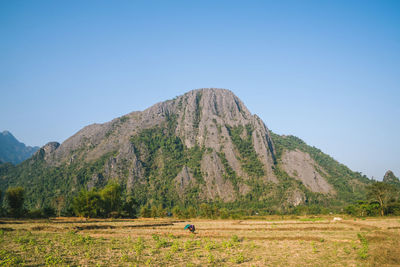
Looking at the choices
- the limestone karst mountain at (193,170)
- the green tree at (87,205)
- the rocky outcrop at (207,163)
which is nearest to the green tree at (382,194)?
the limestone karst mountain at (193,170)

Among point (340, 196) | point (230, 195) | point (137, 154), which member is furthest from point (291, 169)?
point (137, 154)

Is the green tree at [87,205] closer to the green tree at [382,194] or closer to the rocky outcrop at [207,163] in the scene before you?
the green tree at [382,194]

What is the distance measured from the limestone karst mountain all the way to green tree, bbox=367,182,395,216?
63.3 m

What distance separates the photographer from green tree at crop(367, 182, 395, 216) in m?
68.4

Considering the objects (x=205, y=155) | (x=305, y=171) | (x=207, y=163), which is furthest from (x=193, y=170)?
(x=305, y=171)

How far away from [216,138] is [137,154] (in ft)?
182

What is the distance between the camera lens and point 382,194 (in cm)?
6944

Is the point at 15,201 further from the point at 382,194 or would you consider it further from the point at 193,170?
the point at 193,170

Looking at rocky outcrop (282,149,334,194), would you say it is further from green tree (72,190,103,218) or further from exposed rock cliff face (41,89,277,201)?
green tree (72,190,103,218)

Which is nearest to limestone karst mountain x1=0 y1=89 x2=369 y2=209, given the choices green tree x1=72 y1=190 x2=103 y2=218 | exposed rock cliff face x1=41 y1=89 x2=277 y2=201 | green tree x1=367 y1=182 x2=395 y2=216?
exposed rock cliff face x1=41 y1=89 x2=277 y2=201

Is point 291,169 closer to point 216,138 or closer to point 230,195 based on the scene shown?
point 230,195

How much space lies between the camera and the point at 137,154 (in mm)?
179250

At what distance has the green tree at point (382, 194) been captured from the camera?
68.4m

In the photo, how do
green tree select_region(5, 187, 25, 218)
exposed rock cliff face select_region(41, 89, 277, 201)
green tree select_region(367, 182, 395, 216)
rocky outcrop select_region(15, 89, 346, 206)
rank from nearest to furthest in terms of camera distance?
green tree select_region(5, 187, 25, 218) → green tree select_region(367, 182, 395, 216) → rocky outcrop select_region(15, 89, 346, 206) → exposed rock cliff face select_region(41, 89, 277, 201)
